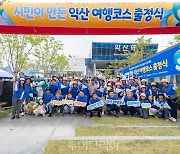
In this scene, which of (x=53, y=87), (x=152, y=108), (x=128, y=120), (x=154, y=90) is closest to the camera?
(x=128, y=120)

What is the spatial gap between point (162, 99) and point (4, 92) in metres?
6.88

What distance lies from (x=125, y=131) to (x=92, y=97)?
2727mm

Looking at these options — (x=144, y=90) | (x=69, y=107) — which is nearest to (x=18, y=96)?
(x=69, y=107)

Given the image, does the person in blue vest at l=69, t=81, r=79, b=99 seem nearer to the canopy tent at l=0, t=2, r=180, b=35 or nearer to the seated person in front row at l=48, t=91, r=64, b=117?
the seated person in front row at l=48, t=91, r=64, b=117

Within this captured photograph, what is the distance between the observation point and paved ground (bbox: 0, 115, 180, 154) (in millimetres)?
5121

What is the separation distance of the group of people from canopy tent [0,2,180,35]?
13.0ft

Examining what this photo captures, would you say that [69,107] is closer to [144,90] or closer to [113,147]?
[144,90]

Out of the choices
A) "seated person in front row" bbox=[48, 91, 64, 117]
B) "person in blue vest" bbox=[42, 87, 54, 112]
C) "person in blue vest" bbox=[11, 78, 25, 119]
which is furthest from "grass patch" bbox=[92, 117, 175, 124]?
"person in blue vest" bbox=[11, 78, 25, 119]

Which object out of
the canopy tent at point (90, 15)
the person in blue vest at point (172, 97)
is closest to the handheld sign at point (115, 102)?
the person in blue vest at point (172, 97)

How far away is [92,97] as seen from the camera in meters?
9.07

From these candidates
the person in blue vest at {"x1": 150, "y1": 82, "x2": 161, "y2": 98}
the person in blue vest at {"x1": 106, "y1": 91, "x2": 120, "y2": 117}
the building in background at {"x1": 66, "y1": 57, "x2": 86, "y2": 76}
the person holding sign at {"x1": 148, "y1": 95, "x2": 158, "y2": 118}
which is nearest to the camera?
the person holding sign at {"x1": 148, "y1": 95, "x2": 158, "y2": 118}

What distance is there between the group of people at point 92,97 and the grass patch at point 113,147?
3.23 meters

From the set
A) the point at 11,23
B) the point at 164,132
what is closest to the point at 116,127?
the point at 164,132

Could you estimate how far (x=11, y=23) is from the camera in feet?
16.9
